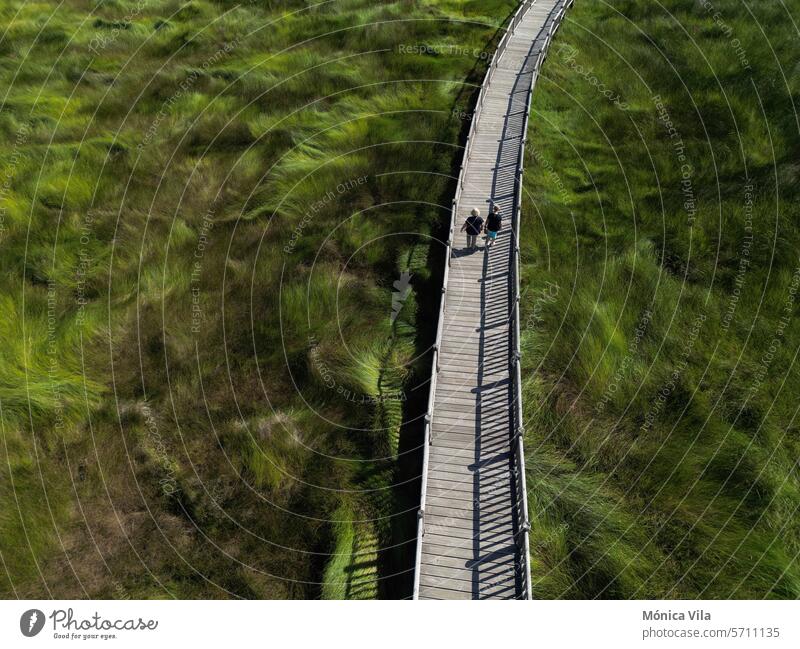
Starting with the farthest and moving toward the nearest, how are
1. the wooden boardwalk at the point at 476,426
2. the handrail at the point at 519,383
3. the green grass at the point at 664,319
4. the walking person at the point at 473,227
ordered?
the walking person at the point at 473,227, the green grass at the point at 664,319, the wooden boardwalk at the point at 476,426, the handrail at the point at 519,383

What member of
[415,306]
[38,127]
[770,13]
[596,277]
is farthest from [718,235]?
[38,127]

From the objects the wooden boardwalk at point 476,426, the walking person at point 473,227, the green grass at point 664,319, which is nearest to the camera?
the wooden boardwalk at point 476,426

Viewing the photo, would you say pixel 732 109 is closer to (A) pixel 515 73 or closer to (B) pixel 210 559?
(A) pixel 515 73

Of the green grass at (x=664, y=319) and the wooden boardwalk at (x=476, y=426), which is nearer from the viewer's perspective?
the wooden boardwalk at (x=476, y=426)

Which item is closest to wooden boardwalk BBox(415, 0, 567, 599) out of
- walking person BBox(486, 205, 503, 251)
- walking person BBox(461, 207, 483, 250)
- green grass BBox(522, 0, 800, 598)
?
walking person BBox(461, 207, 483, 250)

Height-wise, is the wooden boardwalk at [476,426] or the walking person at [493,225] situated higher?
the walking person at [493,225]

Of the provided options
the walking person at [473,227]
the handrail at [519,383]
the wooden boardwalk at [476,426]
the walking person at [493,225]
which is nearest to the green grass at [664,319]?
the handrail at [519,383]

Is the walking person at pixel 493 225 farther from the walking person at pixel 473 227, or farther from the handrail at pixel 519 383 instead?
the handrail at pixel 519 383
